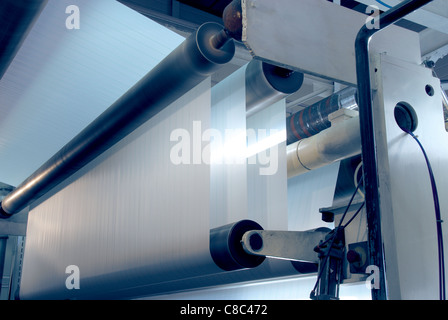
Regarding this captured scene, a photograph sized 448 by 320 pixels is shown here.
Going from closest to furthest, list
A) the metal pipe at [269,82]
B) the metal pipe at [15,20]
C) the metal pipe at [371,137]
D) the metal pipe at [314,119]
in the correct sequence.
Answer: the metal pipe at [371,137] < the metal pipe at [15,20] < the metal pipe at [269,82] < the metal pipe at [314,119]

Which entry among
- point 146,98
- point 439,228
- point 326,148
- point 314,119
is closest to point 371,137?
point 439,228

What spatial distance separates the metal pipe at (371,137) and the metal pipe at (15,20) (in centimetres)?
64

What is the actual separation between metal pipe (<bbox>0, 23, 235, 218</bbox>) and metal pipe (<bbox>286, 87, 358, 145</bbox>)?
66 centimetres

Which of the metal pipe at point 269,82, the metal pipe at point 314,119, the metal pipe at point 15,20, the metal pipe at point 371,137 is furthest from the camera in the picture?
the metal pipe at point 314,119

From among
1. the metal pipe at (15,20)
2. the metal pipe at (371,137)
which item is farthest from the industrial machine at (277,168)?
the metal pipe at (15,20)

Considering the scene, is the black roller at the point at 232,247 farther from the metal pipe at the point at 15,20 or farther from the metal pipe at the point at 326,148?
the metal pipe at the point at 15,20

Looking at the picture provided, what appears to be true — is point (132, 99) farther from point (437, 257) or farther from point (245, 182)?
point (437, 257)

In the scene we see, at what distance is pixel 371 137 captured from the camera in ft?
2.46

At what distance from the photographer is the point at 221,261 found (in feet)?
3.29

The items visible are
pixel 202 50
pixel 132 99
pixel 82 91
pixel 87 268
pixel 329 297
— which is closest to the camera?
pixel 329 297

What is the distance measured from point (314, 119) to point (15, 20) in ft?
3.51

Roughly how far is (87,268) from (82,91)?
0.59 metres

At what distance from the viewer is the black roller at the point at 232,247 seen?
969mm
